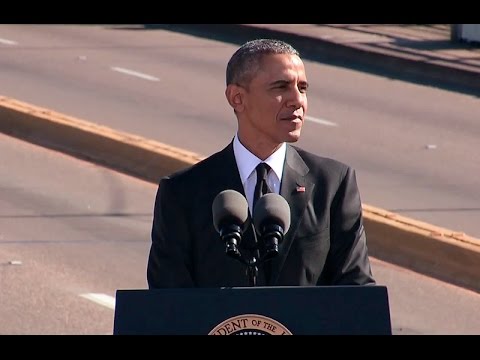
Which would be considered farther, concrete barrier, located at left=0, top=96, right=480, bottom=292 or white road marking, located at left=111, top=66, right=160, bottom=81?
white road marking, located at left=111, top=66, right=160, bottom=81

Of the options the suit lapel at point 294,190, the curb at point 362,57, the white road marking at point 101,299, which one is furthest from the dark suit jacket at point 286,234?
the curb at point 362,57

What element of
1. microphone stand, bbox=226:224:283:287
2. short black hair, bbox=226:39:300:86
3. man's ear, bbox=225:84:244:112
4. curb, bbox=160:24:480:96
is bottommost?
curb, bbox=160:24:480:96

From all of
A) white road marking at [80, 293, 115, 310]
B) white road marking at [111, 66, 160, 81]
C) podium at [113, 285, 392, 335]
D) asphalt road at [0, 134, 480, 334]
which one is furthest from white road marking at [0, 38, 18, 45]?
podium at [113, 285, 392, 335]

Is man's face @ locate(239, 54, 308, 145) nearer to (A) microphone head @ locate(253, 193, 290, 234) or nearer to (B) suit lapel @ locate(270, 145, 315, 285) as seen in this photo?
(B) suit lapel @ locate(270, 145, 315, 285)

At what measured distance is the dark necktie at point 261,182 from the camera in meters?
4.75

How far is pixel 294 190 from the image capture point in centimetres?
477

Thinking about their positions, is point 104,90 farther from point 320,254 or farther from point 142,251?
point 320,254

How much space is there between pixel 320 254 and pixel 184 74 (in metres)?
16.3

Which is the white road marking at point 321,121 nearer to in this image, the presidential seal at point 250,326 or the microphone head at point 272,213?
the microphone head at point 272,213

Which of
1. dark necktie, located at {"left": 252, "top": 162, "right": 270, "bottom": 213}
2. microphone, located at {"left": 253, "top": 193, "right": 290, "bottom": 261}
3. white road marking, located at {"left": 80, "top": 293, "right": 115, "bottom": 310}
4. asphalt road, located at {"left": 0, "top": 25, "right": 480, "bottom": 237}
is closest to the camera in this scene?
microphone, located at {"left": 253, "top": 193, "right": 290, "bottom": 261}

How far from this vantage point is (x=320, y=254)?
466cm

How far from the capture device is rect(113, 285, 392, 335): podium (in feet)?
13.4
